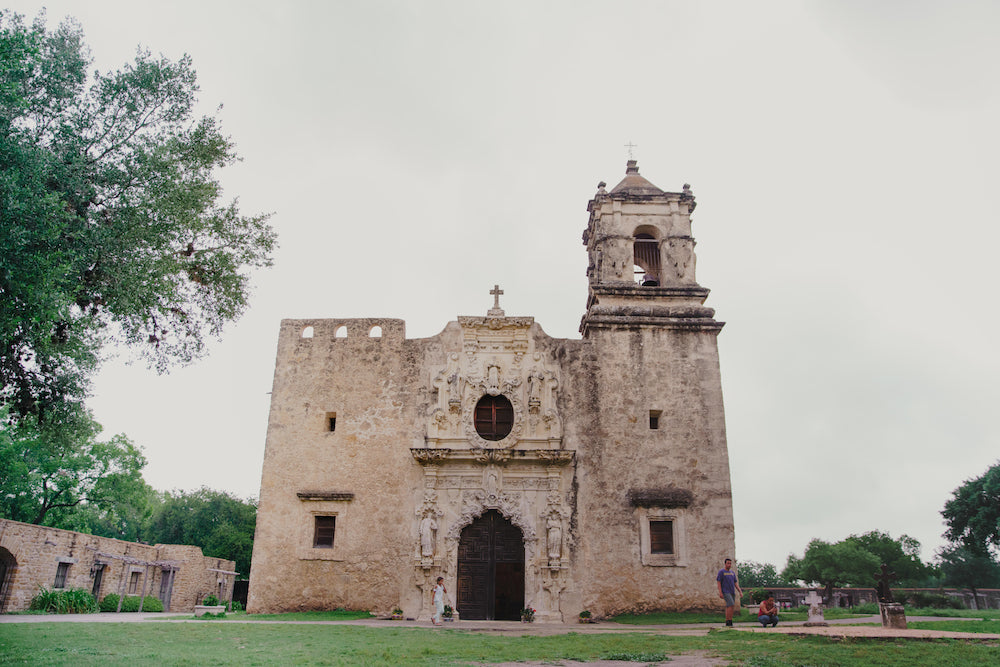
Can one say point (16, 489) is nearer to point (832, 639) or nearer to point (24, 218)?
point (24, 218)

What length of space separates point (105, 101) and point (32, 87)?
0.98 metres

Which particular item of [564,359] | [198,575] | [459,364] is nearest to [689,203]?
[564,359]

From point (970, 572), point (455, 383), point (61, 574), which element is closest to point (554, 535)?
point (455, 383)

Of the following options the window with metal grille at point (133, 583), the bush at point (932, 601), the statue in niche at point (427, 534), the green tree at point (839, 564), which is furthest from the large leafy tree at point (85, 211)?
the green tree at point (839, 564)

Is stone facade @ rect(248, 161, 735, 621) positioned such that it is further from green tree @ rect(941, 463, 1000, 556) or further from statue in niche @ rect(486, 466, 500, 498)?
green tree @ rect(941, 463, 1000, 556)

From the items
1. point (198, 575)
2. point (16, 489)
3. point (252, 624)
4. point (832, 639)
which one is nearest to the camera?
point (832, 639)

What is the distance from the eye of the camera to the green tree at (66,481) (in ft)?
116

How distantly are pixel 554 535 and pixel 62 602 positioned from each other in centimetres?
1485

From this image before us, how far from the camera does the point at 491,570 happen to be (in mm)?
17234

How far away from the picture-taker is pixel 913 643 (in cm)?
931

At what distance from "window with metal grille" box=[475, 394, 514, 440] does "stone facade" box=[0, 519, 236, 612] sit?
13.3m

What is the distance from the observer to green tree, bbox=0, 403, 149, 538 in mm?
35344

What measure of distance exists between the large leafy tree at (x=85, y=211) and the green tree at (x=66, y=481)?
26.4m

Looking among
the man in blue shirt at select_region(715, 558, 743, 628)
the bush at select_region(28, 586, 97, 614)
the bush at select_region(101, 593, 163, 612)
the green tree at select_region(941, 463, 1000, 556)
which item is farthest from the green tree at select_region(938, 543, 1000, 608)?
the bush at select_region(28, 586, 97, 614)
